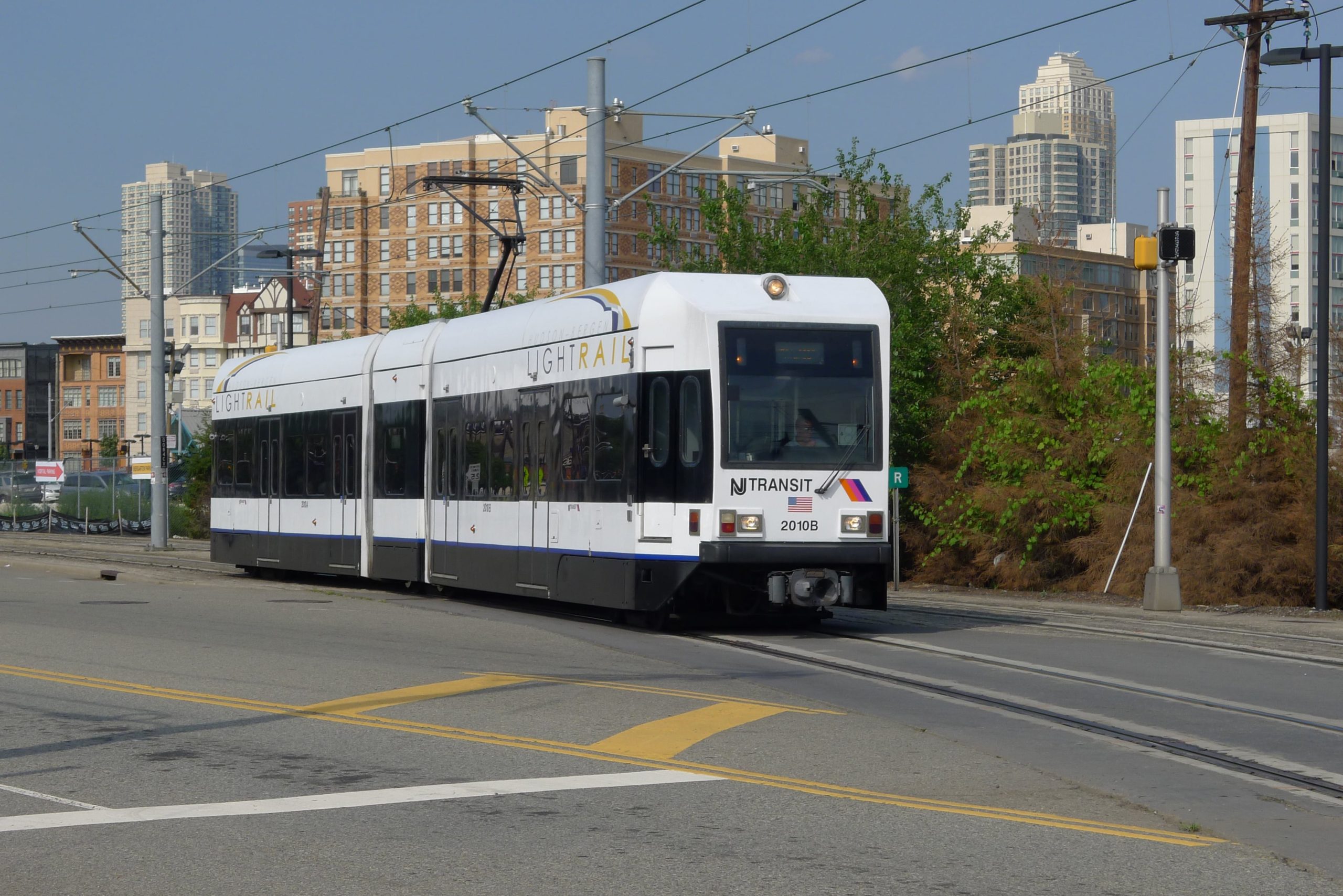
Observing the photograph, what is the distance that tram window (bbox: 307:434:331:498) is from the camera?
26.1 m

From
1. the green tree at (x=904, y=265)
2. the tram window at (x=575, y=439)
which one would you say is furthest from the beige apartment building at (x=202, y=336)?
the tram window at (x=575, y=439)

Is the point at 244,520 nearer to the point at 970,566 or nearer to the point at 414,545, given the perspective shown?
the point at 414,545

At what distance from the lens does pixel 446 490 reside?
22453mm

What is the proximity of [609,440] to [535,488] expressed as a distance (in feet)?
6.76

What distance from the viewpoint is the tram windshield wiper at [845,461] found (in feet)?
56.4

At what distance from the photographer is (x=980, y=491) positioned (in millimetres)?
31094

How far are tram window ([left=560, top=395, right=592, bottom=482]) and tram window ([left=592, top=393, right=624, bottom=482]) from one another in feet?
0.74

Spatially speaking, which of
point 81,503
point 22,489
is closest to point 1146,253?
point 81,503

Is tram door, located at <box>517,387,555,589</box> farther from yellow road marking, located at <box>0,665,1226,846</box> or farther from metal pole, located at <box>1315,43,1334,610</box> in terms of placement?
metal pole, located at <box>1315,43,1334,610</box>

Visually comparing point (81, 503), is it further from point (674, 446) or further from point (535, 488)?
point (674, 446)

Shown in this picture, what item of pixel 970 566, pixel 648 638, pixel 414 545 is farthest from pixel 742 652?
pixel 970 566

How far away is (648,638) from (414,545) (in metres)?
6.69

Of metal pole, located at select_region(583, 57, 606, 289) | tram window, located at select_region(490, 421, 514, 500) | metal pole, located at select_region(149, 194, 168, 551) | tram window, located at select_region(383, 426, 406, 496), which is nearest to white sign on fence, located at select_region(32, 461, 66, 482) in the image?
metal pole, located at select_region(149, 194, 168, 551)

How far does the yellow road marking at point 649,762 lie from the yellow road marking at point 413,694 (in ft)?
0.75
